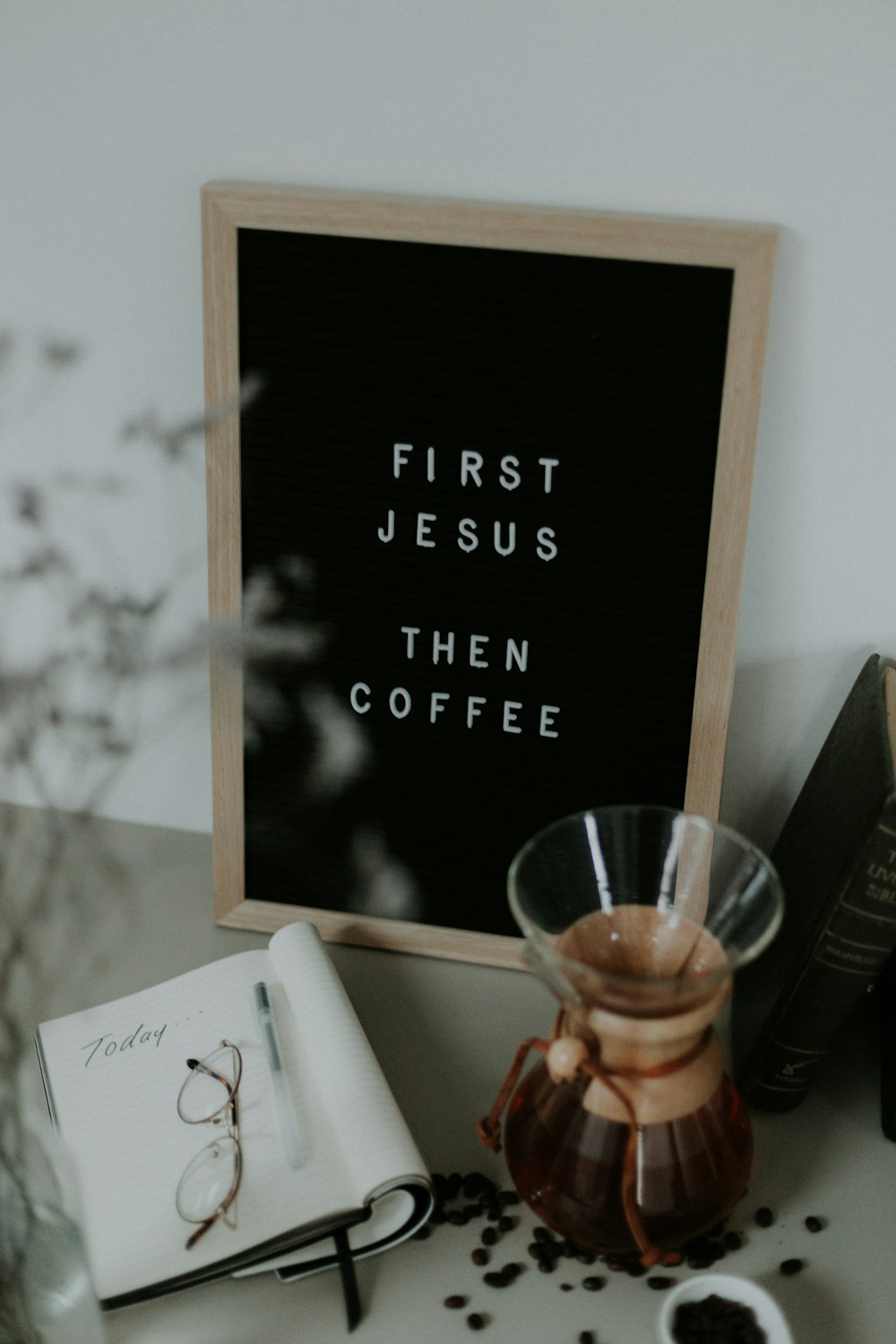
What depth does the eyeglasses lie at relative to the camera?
880mm

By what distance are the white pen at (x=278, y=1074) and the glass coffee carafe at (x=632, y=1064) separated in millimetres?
134

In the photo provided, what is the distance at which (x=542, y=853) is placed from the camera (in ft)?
3.02

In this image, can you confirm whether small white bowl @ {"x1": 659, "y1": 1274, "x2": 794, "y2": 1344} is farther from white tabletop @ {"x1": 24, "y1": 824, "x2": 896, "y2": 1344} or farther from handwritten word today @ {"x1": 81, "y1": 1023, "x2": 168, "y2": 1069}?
handwritten word today @ {"x1": 81, "y1": 1023, "x2": 168, "y2": 1069}

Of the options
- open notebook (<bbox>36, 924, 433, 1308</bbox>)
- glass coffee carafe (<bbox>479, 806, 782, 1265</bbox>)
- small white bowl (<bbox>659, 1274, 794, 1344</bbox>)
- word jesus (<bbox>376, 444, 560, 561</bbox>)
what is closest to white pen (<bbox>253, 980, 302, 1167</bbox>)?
open notebook (<bbox>36, 924, 433, 1308</bbox>)

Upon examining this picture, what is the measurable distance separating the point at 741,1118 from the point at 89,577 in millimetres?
752

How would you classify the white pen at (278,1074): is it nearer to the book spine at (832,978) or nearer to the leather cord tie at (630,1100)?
the leather cord tie at (630,1100)

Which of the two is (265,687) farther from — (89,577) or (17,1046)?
(17,1046)

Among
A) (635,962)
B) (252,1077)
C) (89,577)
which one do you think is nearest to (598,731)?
(635,962)

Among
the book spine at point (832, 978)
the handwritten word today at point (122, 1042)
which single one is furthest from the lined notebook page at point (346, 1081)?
the book spine at point (832, 978)

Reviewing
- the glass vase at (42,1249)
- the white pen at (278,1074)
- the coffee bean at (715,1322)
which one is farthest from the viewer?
the white pen at (278,1074)

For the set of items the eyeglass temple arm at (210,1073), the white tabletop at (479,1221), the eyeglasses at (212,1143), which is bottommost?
the white tabletop at (479,1221)

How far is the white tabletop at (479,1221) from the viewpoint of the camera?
854mm

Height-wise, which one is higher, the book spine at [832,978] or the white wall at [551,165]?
the white wall at [551,165]

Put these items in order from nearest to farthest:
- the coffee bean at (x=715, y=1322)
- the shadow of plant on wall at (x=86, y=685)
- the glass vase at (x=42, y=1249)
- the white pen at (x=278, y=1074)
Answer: the glass vase at (x=42, y=1249), the coffee bean at (x=715, y=1322), the white pen at (x=278, y=1074), the shadow of plant on wall at (x=86, y=685)
